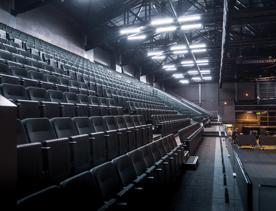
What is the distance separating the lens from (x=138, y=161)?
6.54 ft

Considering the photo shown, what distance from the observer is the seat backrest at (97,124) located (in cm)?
244

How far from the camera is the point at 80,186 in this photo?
3.88 feet

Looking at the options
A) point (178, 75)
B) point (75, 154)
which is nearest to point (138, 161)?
point (75, 154)

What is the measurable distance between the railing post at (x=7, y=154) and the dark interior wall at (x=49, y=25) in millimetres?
5808

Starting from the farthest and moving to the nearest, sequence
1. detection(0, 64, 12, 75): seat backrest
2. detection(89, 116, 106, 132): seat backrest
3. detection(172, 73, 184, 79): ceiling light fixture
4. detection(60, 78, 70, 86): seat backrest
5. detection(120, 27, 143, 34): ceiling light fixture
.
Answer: detection(172, 73, 184, 79): ceiling light fixture < detection(120, 27, 143, 34): ceiling light fixture < detection(60, 78, 70, 86): seat backrest < detection(0, 64, 12, 75): seat backrest < detection(89, 116, 106, 132): seat backrest

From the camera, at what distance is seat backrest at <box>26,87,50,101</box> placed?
2479 millimetres

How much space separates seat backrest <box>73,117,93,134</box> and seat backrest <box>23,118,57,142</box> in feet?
1.13

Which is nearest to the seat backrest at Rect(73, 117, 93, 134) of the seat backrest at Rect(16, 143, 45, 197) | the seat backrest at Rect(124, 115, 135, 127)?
the seat backrest at Rect(16, 143, 45, 197)

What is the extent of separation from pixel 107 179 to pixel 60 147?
312 mm

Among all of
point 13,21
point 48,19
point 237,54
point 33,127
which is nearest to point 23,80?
point 33,127

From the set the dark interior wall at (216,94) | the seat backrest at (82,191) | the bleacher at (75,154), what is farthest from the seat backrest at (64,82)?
the dark interior wall at (216,94)

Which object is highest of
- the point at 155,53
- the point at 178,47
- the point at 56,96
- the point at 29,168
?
the point at 155,53

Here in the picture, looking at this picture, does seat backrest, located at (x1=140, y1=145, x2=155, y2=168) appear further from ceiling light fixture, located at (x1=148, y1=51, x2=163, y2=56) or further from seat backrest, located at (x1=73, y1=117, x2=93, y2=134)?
ceiling light fixture, located at (x1=148, y1=51, x2=163, y2=56)

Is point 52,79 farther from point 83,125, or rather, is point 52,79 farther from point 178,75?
point 178,75
